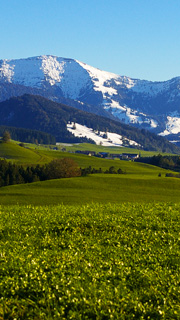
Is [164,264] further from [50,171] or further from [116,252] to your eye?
[50,171]

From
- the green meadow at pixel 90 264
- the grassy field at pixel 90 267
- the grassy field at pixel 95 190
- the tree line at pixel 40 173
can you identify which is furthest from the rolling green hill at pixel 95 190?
the grassy field at pixel 90 267

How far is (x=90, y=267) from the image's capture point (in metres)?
15.2

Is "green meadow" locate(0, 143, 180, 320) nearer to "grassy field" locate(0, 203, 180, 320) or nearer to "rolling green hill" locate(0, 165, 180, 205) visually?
"grassy field" locate(0, 203, 180, 320)

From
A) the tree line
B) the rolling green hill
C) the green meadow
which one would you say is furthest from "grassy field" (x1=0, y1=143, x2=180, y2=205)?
the green meadow

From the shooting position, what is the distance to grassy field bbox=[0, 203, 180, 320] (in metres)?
12.5

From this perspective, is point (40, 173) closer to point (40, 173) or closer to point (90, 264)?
point (40, 173)

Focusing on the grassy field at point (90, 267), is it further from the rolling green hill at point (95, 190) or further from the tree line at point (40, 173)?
the tree line at point (40, 173)

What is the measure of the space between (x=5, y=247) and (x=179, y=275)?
306 inches

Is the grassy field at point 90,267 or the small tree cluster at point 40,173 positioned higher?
the grassy field at point 90,267

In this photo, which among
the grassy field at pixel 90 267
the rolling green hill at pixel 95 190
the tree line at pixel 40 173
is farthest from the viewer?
the tree line at pixel 40 173

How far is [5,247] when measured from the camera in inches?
690

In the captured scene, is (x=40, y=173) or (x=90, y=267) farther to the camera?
(x=40, y=173)

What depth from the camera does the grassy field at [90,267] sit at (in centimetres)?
1252

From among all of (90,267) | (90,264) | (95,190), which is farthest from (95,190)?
(90,267)
